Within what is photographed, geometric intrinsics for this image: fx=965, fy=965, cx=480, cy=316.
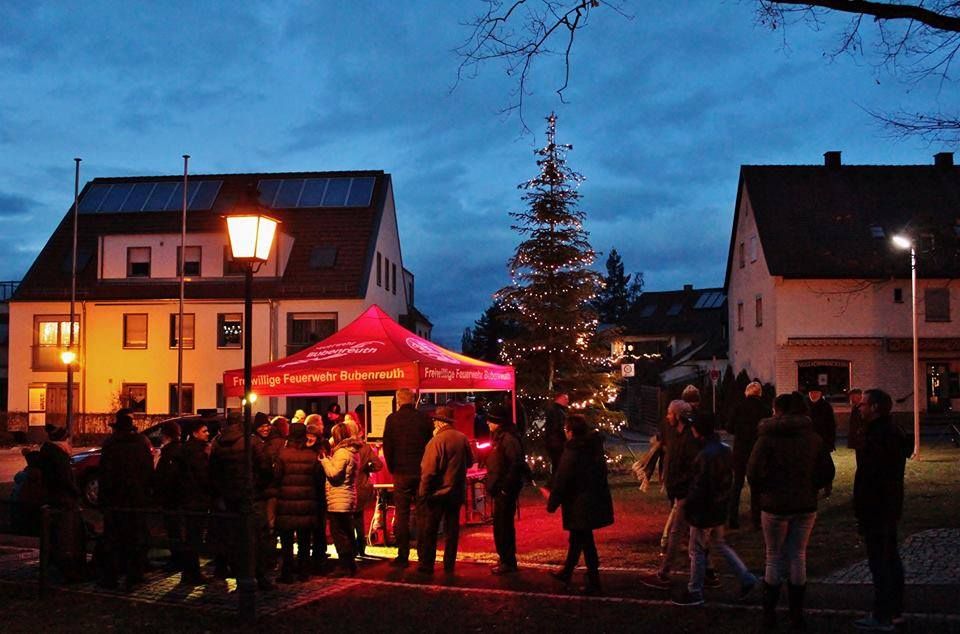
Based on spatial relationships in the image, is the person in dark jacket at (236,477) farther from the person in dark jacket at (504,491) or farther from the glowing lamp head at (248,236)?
the person in dark jacket at (504,491)

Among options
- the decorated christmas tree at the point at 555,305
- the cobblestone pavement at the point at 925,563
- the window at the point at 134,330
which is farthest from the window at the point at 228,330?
the cobblestone pavement at the point at 925,563

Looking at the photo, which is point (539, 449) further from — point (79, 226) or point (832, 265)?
point (79, 226)

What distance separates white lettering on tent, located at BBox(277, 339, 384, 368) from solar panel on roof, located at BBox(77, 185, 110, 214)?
3227cm

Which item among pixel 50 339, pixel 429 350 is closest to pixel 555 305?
pixel 429 350

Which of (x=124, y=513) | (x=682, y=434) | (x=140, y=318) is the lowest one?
(x=124, y=513)

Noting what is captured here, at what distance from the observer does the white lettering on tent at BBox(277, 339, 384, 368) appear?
14.0 m

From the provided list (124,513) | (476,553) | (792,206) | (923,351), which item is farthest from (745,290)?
(124,513)

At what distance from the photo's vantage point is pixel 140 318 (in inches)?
1518

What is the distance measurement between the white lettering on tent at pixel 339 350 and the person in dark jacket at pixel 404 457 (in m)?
3.25

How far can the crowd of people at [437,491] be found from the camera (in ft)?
24.2

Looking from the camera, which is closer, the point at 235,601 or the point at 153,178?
the point at 235,601

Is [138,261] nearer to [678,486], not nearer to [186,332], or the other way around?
[186,332]

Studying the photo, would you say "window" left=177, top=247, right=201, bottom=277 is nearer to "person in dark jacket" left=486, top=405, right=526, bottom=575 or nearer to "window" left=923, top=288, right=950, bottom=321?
"window" left=923, top=288, right=950, bottom=321

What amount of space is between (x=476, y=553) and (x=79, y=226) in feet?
118
